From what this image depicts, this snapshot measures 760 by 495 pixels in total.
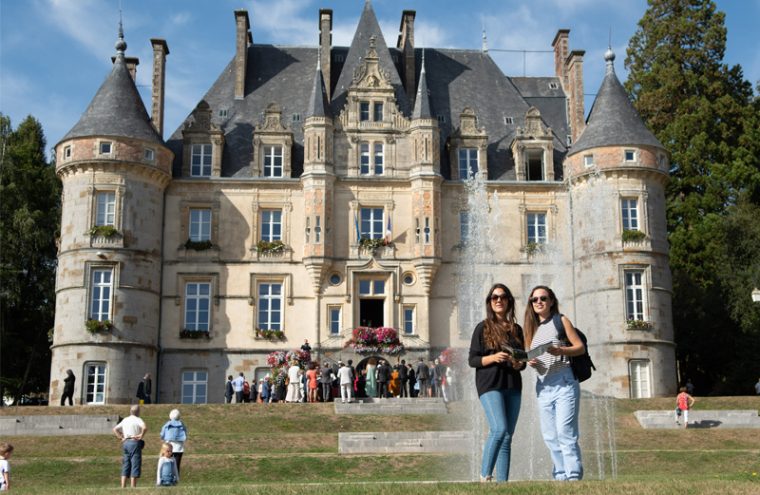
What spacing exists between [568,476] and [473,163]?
107ft

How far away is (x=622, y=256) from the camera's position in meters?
39.9

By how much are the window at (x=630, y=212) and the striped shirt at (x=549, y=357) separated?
1178 inches

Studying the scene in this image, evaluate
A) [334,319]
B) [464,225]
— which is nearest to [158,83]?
[334,319]

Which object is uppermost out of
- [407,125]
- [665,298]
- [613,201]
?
[407,125]

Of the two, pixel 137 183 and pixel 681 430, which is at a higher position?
pixel 137 183

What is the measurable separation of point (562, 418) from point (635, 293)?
2961cm

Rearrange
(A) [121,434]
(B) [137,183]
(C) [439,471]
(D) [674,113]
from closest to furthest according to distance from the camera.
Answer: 1. (A) [121,434]
2. (C) [439,471]
3. (B) [137,183]
4. (D) [674,113]

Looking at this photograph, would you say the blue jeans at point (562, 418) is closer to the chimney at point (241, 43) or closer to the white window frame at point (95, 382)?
the white window frame at point (95, 382)

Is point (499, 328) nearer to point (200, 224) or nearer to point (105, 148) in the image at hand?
point (105, 148)

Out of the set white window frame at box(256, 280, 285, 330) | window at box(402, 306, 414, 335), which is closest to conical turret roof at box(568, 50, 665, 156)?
window at box(402, 306, 414, 335)

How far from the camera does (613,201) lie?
4044 cm

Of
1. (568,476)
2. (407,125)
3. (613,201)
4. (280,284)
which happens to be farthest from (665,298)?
(568,476)

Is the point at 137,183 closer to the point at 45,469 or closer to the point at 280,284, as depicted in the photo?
the point at 280,284

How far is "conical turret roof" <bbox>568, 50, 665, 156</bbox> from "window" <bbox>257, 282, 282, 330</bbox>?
13.0 m
